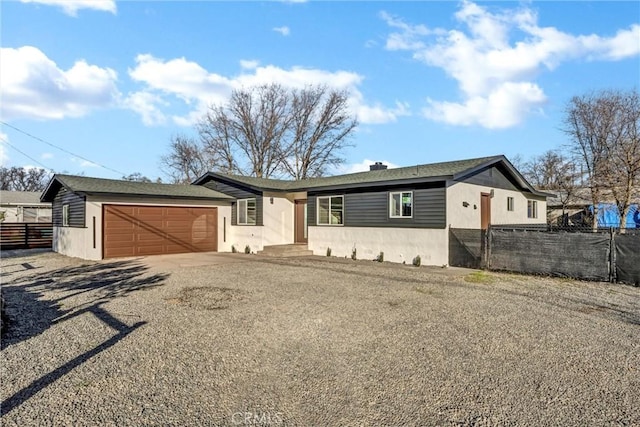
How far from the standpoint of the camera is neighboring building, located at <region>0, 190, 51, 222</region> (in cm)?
2892

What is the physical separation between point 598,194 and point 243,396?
22882mm

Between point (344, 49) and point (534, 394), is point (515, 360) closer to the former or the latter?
point (534, 394)

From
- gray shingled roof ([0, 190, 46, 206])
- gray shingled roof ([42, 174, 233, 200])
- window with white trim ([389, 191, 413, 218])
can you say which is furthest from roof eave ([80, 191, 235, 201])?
gray shingled roof ([0, 190, 46, 206])

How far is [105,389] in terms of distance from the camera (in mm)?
3232

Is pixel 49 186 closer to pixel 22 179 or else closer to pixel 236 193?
pixel 236 193

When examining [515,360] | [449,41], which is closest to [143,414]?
[515,360]

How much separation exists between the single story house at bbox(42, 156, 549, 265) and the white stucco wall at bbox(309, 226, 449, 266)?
33 mm

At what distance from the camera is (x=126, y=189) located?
14.1 metres

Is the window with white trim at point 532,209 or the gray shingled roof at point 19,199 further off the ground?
the gray shingled roof at point 19,199

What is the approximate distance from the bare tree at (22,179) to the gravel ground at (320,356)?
52.1 m

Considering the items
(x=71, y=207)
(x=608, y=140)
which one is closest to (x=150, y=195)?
(x=71, y=207)

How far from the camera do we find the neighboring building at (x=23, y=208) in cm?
2892

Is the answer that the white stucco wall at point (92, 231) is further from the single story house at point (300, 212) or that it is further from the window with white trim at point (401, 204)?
the window with white trim at point (401, 204)

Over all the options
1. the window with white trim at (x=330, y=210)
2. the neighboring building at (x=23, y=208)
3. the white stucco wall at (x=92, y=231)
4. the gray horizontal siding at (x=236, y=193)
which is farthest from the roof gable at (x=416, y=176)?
the neighboring building at (x=23, y=208)
